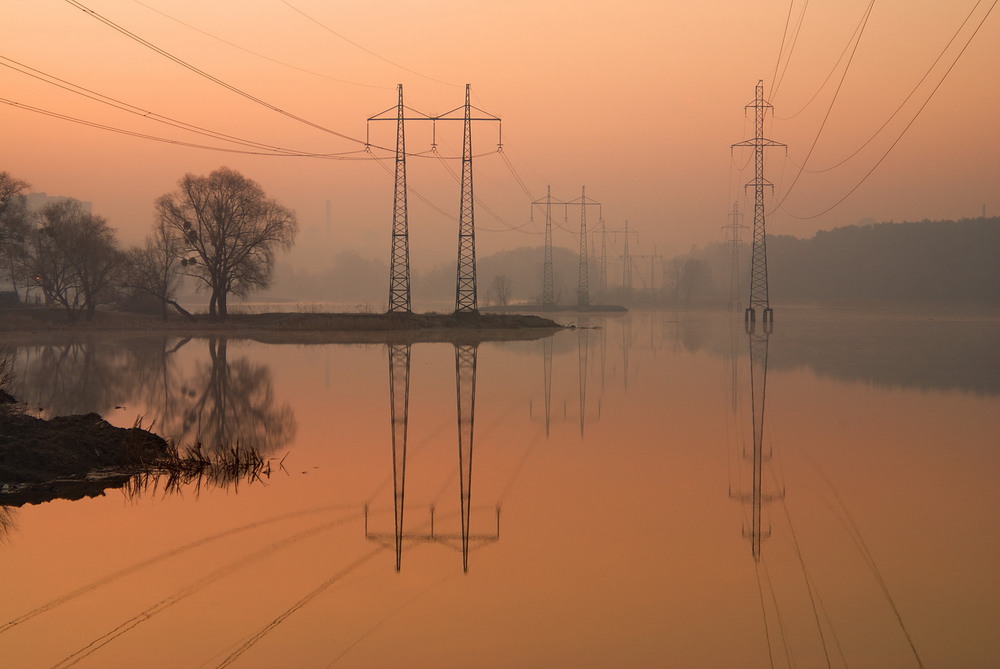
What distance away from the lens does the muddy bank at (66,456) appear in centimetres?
1406

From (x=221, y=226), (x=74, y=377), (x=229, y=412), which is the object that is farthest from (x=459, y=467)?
(x=221, y=226)

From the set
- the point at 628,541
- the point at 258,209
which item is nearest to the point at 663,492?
the point at 628,541

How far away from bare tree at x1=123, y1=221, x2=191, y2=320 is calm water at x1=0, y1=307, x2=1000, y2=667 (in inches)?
2049

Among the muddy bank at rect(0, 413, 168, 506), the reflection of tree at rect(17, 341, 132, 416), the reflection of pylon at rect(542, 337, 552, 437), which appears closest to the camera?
the muddy bank at rect(0, 413, 168, 506)

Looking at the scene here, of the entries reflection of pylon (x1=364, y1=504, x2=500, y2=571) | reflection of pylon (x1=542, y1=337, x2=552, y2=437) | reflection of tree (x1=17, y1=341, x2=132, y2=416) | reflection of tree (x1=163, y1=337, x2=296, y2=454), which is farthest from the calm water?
reflection of tree (x1=17, y1=341, x2=132, y2=416)

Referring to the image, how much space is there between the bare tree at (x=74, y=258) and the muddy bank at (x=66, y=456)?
57111 millimetres

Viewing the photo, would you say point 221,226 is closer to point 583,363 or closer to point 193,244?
point 193,244

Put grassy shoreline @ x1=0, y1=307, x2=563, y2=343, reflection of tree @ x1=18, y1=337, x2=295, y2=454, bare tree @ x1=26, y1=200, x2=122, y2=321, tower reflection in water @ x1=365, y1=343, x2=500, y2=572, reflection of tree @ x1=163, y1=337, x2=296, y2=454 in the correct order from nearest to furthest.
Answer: tower reflection in water @ x1=365, y1=343, x2=500, y2=572, reflection of tree @ x1=163, y1=337, x2=296, y2=454, reflection of tree @ x1=18, y1=337, x2=295, y2=454, grassy shoreline @ x1=0, y1=307, x2=563, y2=343, bare tree @ x1=26, y1=200, x2=122, y2=321

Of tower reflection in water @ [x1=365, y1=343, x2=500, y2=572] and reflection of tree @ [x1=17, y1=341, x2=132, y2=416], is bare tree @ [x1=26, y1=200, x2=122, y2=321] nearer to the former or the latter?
reflection of tree @ [x1=17, y1=341, x2=132, y2=416]

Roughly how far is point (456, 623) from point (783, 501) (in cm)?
647

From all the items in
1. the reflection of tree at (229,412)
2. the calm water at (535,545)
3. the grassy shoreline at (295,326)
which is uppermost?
the grassy shoreline at (295,326)

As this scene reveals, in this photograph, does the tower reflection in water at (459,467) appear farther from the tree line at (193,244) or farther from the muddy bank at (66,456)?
the tree line at (193,244)

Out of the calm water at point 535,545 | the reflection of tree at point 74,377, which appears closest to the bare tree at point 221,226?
the reflection of tree at point 74,377

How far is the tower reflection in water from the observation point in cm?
1111
